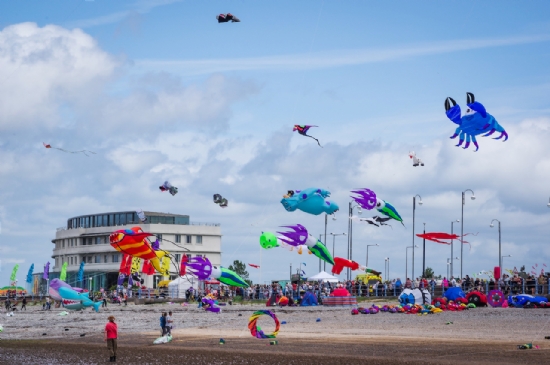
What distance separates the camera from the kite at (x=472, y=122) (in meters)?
28.0

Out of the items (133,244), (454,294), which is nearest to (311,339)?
(133,244)

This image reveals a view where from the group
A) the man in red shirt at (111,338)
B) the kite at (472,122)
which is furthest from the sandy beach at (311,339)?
the kite at (472,122)

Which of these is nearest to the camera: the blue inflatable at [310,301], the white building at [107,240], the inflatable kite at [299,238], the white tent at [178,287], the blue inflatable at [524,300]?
the inflatable kite at [299,238]

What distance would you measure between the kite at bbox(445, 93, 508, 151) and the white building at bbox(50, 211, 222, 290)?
266 ft

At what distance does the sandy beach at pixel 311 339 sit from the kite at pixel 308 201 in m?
5.35

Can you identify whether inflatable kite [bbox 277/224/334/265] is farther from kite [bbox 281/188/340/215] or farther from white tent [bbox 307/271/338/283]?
white tent [bbox 307/271/338/283]

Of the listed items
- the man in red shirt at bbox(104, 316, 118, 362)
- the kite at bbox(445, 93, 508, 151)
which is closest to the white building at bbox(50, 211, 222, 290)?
the man in red shirt at bbox(104, 316, 118, 362)

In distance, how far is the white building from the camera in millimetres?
111188

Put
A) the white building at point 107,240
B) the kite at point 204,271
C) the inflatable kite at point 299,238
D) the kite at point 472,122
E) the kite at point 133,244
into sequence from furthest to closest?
the white building at point 107,240 < the inflatable kite at point 299,238 < the kite at point 133,244 < the kite at point 204,271 < the kite at point 472,122

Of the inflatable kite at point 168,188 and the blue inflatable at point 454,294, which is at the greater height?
the inflatable kite at point 168,188

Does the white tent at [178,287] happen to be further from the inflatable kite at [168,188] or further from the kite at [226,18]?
the kite at [226,18]

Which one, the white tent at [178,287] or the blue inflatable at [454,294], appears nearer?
the blue inflatable at [454,294]

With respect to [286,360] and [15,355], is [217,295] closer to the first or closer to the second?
[15,355]

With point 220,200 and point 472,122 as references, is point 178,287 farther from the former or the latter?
point 472,122
